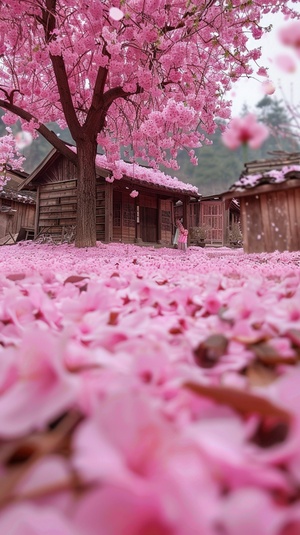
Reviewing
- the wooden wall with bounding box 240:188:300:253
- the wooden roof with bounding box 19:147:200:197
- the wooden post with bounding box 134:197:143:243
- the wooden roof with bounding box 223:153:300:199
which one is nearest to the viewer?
the wooden roof with bounding box 223:153:300:199

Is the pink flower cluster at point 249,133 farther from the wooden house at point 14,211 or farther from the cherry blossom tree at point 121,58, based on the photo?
the wooden house at point 14,211

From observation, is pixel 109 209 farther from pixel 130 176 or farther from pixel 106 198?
pixel 130 176

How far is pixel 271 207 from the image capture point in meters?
6.14

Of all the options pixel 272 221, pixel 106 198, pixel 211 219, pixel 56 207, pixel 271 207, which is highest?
pixel 211 219

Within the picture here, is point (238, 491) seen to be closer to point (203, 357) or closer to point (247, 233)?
point (203, 357)

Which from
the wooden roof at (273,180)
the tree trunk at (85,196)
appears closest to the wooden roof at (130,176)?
the tree trunk at (85,196)

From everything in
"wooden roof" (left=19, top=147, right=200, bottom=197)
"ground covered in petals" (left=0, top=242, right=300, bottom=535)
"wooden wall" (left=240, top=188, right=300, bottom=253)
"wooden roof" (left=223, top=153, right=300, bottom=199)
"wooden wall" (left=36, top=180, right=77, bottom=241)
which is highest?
"wooden roof" (left=19, top=147, right=200, bottom=197)

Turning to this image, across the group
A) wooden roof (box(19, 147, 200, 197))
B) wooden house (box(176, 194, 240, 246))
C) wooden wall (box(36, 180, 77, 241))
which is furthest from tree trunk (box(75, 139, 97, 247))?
wooden house (box(176, 194, 240, 246))

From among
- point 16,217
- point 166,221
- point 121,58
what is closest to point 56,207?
point 166,221

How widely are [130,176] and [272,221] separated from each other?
31.3ft

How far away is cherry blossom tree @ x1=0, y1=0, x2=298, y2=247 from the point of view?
7707 millimetres

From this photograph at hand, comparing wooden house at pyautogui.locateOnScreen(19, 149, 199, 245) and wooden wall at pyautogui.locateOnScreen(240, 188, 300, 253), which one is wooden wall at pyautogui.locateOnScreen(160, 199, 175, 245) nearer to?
wooden house at pyautogui.locateOnScreen(19, 149, 199, 245)

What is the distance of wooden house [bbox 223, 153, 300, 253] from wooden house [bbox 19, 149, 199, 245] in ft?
27.8

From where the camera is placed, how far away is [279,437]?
1.25 ft
